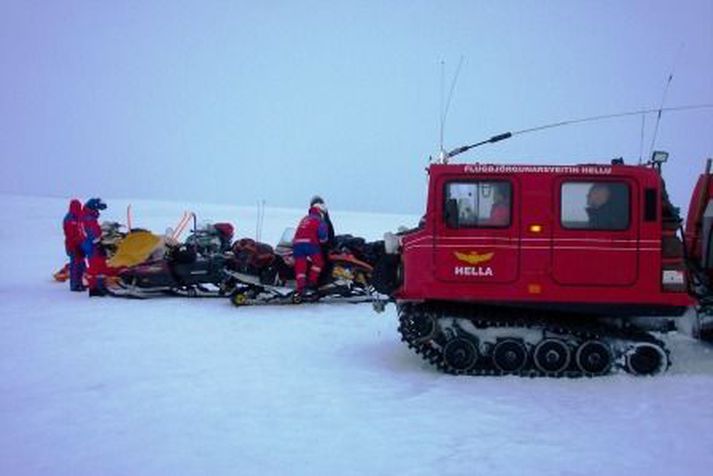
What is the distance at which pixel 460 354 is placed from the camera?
290 inches

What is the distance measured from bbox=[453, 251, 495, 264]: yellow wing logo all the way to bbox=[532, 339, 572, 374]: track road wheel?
1.01 m

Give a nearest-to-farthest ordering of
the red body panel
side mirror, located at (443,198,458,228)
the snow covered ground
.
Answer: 1. the snow covered ground
2. the red body panel
3. side mirror, located at (443,198,458,228)

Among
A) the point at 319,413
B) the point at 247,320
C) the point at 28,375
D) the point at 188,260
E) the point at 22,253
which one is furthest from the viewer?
the point at 22,253

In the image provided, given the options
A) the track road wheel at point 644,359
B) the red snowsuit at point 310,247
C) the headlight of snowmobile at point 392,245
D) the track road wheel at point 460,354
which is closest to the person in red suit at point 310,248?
the red snowsuit at point 310,247

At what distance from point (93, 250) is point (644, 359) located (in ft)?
33.5

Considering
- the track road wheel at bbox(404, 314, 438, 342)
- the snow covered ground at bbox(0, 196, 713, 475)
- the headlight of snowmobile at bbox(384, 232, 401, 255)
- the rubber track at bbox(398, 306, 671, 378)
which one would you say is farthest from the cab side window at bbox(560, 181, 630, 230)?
the headlight of snowmobile at bbox(384, 232, 401, 255)

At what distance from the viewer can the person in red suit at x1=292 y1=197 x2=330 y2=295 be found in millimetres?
11977

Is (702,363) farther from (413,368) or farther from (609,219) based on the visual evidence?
(413,368)

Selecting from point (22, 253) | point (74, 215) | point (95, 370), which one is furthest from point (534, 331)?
point (22, 253)

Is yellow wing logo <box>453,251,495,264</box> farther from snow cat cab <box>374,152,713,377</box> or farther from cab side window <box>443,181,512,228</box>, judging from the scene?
cab side window <box>443,181,512,228</box>

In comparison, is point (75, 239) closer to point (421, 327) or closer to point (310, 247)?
point (310, 247)

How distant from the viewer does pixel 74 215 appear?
14.0 meters

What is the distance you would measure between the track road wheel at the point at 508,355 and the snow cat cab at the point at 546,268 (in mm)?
10

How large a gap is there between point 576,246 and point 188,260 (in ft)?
26.1
